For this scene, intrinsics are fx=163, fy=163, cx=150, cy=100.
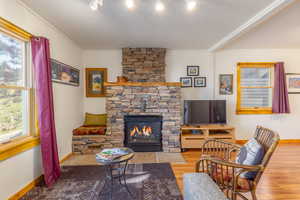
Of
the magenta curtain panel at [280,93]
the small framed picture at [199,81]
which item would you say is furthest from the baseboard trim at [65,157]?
the magenta curtain panel at [280,93]

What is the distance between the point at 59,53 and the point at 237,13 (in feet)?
10.3

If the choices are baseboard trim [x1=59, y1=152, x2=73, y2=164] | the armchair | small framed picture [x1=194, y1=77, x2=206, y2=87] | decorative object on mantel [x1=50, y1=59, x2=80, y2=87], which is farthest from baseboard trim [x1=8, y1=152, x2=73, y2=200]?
small framed picture [x1=194, y1=77, x2=206, y2=87]

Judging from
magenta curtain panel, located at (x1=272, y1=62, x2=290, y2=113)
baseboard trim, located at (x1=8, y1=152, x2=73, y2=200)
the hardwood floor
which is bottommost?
the hardwood floor

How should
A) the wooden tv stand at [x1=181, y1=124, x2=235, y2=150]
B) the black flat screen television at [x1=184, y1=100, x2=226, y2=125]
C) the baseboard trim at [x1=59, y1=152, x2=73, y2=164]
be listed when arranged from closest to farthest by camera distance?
the baseboard trim at [x1=59, y1=152, x2=73, y2=164] → the wooden tv stand at [x1=181, y1=124, x2=235, y2=150] → the black flat screen television at [x1=184, y1=100, x2=226, y2=125]

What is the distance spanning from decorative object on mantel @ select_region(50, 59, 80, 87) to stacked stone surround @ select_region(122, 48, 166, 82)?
1157 mm

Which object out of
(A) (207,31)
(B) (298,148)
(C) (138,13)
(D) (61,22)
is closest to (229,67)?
(A) (207,31)

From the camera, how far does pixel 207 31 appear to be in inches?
123

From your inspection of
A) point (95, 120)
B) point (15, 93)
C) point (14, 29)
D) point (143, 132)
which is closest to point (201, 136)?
point (143, 132)

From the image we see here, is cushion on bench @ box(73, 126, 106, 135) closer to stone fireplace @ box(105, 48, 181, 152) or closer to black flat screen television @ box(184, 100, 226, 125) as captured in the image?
stone fireplace @ box(105, 48, 181, 152)

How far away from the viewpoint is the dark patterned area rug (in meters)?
2.11

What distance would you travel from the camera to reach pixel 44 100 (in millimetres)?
2320

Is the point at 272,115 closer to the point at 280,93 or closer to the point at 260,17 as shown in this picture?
the point at 280,93

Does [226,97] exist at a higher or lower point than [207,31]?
lower

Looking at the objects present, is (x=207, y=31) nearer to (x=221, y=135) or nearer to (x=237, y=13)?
(x=237, y=13)
